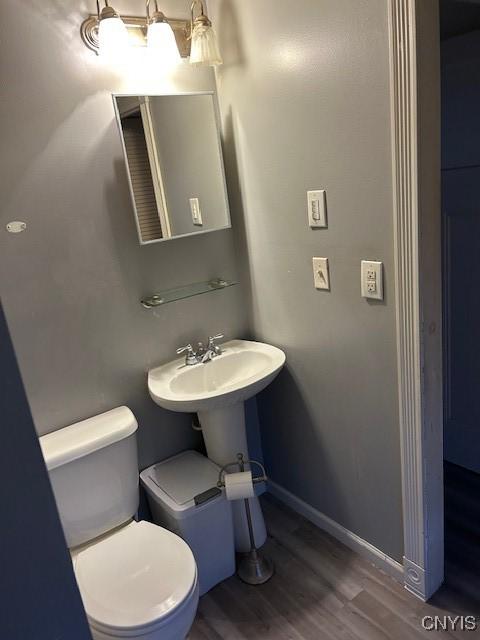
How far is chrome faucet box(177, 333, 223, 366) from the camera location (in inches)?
76.7

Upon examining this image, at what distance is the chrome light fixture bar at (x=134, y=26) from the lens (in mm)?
1550

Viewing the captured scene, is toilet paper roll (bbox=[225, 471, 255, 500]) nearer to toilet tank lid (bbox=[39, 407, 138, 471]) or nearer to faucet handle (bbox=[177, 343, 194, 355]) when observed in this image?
toilet tank lid (bbox=[39, 407, 138, 471])

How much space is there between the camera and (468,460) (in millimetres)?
2291

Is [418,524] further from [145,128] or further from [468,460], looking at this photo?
[145,128]

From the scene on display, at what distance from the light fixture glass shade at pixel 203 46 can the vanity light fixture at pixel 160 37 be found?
0.08m

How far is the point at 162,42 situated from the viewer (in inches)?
65.3

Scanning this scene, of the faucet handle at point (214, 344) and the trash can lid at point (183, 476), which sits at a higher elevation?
the faucet handle at point (214, 344)

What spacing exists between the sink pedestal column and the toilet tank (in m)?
0.31

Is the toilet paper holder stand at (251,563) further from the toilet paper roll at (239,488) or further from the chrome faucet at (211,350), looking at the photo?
the chrome faucet at (211,350)

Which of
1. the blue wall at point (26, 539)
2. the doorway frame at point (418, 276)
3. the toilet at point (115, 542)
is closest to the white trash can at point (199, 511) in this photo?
the toilet at point (115, 542)

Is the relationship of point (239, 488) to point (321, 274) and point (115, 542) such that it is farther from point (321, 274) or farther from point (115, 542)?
point (321, 274)

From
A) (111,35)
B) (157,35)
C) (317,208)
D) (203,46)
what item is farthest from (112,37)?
(317,208)

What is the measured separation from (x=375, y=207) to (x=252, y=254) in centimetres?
68


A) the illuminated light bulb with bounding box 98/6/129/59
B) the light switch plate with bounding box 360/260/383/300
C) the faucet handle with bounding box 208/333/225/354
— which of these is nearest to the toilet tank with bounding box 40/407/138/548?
the faucet handle with bounding box 208/333/225/354
